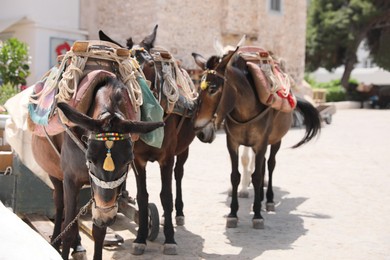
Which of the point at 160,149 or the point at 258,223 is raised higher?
the point at 160,149

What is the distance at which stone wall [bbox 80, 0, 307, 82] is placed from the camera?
1612 centimetres

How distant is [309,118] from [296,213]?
154 centimetres

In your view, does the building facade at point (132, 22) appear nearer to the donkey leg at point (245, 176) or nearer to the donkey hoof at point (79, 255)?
the donkey leg at point (245, 176)

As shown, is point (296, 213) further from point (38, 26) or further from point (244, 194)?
point (38, 26)

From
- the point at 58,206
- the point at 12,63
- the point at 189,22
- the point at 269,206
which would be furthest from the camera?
the point at 189,22

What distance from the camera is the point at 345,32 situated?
106 ft

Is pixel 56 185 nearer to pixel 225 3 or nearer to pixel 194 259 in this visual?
pixel 194 259

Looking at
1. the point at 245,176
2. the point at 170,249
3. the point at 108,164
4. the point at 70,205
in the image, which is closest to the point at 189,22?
the point at 245,176

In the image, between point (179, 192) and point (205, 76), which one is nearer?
point (205, 76)

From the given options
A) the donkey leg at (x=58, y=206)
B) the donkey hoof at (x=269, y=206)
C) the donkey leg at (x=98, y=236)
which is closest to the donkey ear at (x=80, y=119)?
the donkey leg at (x=98, y=236)

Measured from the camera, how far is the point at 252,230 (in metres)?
5.64

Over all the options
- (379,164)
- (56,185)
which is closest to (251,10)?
(379,164)

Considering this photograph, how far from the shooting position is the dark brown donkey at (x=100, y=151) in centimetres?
303

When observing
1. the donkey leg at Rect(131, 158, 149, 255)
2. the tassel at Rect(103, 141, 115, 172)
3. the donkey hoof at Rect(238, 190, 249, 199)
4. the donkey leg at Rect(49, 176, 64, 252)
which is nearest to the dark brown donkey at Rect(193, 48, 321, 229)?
the donkey leg at Rect(131, 158, 149, 255)
